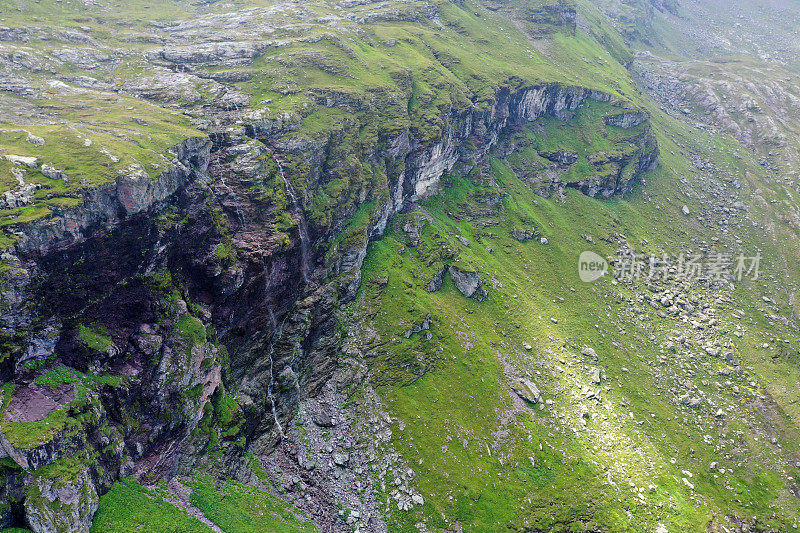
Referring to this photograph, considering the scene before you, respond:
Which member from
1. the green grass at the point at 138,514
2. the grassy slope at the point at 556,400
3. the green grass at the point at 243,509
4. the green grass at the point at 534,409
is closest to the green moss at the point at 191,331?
the green grass at the point at 138,514

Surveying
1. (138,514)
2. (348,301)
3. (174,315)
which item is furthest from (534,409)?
(174,315)

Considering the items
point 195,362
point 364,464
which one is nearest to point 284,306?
point 195,362

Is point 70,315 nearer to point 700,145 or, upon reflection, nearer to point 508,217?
point 508,217

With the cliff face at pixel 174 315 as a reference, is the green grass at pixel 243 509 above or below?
below

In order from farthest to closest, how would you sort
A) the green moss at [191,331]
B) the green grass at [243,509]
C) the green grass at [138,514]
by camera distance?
the green moss at [191,331] < the green grass at [243,509] < the green grass at [138,514]

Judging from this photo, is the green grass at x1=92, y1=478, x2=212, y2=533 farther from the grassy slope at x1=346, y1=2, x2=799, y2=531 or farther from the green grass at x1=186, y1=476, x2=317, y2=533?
the grassy slope at x1=346, y1=2, x2=799, y2=531

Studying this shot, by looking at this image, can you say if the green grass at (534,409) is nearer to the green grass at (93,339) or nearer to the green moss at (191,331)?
the green moss at (191,331)

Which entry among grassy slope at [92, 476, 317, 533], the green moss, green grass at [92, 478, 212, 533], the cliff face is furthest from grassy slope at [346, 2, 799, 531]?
the green moss
